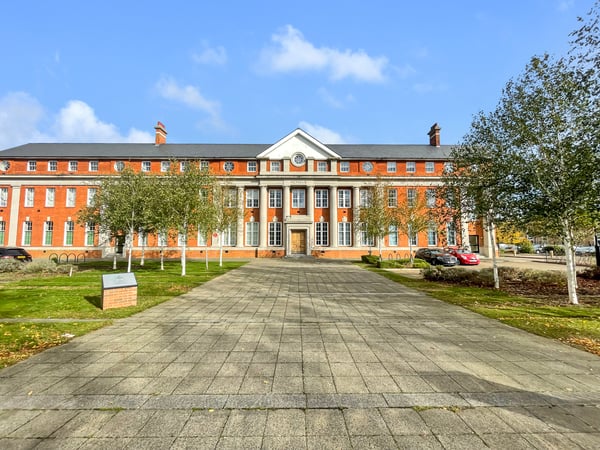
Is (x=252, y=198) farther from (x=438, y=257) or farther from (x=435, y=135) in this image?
(x=435, y=135)

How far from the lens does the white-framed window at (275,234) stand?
117ft

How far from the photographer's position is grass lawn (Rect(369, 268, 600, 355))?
20.8 feet

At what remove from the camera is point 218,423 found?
10.0ft

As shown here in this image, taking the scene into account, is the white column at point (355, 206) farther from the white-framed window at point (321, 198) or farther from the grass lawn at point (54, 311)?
the grass lawn at point (54, 311)

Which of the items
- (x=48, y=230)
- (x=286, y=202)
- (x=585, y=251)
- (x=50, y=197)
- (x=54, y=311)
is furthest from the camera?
(x=585, y=251)

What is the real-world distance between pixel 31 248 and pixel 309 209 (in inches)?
1340

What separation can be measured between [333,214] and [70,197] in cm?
3289

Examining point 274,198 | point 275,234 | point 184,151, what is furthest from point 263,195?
point 184,151

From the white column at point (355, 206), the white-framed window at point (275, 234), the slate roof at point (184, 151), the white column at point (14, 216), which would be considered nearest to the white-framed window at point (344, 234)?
the white column at point (355, 206)

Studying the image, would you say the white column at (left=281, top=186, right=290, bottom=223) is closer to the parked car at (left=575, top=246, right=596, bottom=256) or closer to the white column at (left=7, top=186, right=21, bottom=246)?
the parked car at (left=575, top=246, right=596, bottom=256)

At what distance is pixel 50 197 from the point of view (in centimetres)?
3609

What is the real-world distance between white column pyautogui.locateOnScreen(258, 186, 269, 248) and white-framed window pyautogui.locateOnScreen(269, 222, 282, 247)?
0.62 m

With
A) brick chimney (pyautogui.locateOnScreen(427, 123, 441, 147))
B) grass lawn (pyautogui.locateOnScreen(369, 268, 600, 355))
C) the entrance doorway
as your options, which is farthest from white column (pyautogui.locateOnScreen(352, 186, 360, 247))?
grass lawn (pyautogui.locateOnScreen(369, 268, 600, 355))

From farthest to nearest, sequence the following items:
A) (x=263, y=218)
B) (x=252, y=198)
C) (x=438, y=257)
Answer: (x=252, y=198)
(x=263, y=218)
(x=438, y=257)
